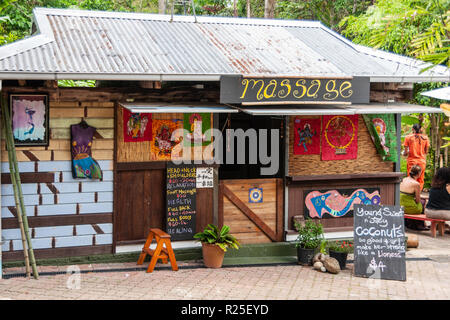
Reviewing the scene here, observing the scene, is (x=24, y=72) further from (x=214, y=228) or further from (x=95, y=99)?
(x=214, y=228)

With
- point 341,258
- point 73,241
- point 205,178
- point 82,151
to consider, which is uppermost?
point 82,151

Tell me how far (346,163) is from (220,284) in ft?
11.1

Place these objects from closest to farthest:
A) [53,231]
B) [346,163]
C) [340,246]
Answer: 1. [53,231]
2. [340,246]
3. [346,163]

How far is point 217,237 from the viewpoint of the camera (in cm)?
891

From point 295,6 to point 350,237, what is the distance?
1417cm

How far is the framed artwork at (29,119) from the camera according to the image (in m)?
8.13

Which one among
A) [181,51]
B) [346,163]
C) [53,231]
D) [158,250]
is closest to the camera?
[158,250]

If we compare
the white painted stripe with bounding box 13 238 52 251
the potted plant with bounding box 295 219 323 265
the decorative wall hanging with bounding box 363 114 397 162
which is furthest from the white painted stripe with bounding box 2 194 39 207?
the decorative wall hanging with bounding box 363 114 397 162

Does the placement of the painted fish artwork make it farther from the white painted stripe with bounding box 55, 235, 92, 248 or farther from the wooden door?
the white painted stripe with bounding box 55, 235, 92, 248

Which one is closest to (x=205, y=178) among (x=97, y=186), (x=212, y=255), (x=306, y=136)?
(x=212, y=255)

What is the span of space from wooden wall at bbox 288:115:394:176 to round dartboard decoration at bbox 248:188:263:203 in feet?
1.96

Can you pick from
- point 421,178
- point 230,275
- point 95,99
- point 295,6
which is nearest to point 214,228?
point 230,275

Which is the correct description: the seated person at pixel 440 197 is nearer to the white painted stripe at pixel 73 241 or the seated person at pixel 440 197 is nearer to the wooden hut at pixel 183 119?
the wooden hut at pixel 183 119

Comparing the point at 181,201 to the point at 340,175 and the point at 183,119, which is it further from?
the point at 340,175
